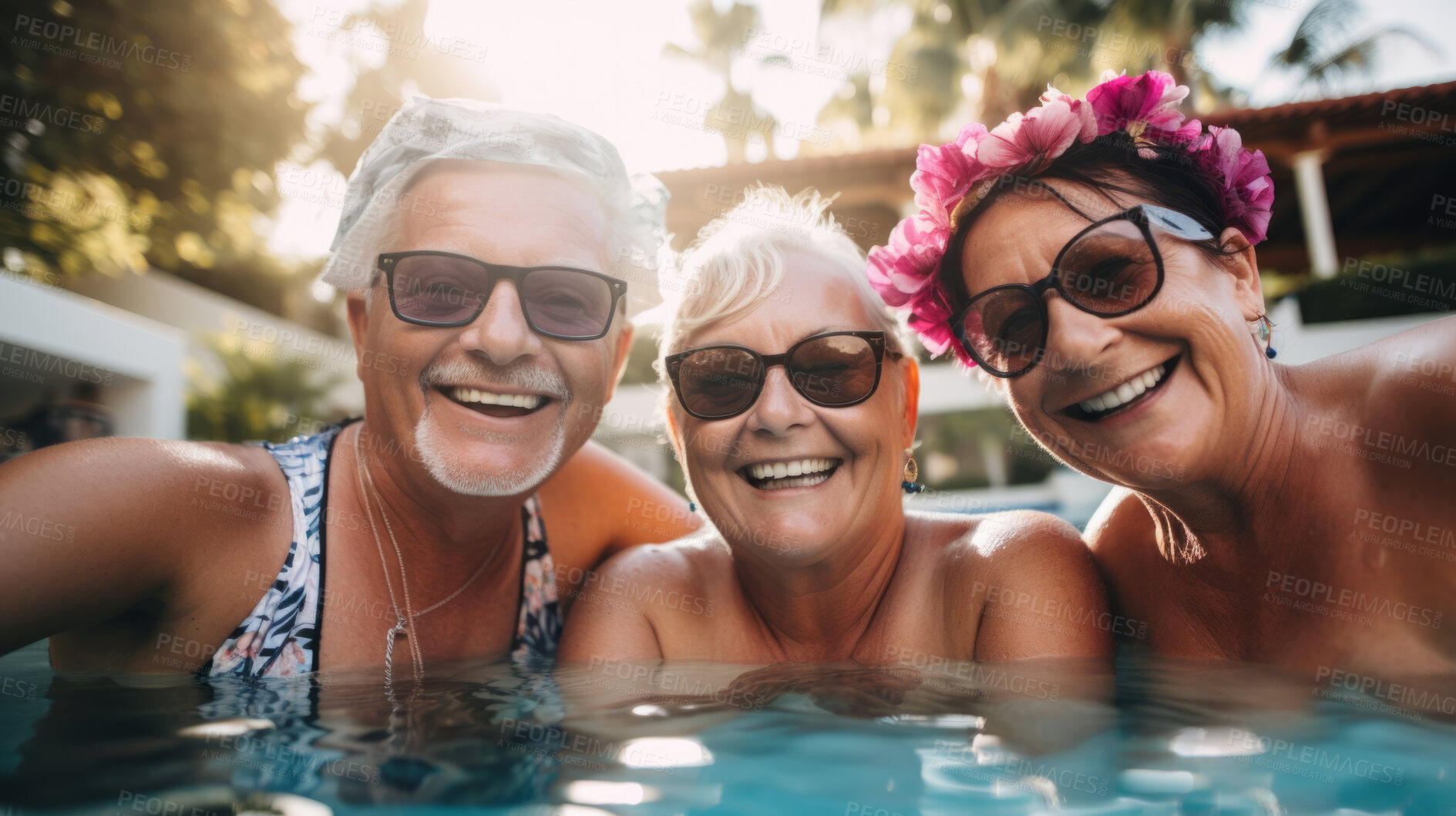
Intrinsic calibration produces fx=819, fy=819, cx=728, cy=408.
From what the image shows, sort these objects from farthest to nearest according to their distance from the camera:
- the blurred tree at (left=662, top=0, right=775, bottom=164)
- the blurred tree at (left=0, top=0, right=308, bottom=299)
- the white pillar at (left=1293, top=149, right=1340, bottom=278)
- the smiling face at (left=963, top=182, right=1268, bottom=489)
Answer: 1. the blurred tree at (left=662, top=0, right=775, bottom=164)
2. the white pillar at (left=1293, top=149, right=1340, bottom=278)
3. the blurred tree at (left=0, top=0, right=308, bottom=299)
4. the smiling face at (left=963, top=182, right=1268, bottom=489)

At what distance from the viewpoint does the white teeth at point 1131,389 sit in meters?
1.94

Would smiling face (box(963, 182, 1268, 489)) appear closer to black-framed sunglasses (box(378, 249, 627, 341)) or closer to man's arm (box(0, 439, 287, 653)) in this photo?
black-framed sunglasses (box(378, 249, 627, 341))

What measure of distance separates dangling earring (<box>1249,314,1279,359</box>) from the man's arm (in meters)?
2.78

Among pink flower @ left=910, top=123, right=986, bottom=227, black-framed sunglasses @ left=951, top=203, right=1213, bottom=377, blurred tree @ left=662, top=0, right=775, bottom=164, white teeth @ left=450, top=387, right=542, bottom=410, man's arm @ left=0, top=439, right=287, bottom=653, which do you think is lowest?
man's arm @ left=0, top=439, right=287, bottom=653

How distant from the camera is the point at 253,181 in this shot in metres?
8.78

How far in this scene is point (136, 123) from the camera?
25.3 feet

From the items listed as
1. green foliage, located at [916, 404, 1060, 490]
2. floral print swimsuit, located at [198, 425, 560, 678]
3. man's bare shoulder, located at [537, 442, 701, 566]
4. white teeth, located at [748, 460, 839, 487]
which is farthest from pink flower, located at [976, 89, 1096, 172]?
green foliage, located at [916, 404, 1060, 490]

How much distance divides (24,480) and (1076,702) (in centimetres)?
251

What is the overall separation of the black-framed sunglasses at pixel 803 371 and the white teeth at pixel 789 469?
0.55 ft

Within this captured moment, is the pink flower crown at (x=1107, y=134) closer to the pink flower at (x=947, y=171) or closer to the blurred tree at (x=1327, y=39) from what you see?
the pink flower at (x=947, y=171)

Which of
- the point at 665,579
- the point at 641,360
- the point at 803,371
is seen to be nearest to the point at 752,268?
the point at 803,371

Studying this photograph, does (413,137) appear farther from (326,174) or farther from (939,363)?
(939,363)

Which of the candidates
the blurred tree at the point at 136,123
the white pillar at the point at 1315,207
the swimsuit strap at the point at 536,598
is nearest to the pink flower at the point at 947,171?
the swimsuit strap at the point at 536,598

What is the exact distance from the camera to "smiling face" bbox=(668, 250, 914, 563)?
2.29 meters
